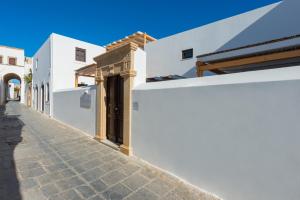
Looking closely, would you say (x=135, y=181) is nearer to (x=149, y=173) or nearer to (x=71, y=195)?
(x=149, y=173)

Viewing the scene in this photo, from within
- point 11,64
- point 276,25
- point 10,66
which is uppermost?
point 11,64

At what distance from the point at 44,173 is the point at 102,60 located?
383cm

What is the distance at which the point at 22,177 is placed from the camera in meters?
3.14

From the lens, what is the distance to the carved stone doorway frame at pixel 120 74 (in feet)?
14.3

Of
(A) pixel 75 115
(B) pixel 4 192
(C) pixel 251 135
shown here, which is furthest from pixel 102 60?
(C) pixel 251 135

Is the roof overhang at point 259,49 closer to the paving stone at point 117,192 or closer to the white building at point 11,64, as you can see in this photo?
the paving stone at point 117,192

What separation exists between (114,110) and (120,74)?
146 cm

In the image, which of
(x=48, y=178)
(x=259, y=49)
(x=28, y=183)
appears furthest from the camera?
(x=259, y=49)

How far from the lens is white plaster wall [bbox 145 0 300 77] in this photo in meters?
5.17

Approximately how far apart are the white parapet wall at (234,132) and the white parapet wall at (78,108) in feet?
11.8

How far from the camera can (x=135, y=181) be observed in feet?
10.3

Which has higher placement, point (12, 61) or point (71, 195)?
point (12, 61)

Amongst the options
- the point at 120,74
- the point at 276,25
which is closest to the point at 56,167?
the point at 120,74

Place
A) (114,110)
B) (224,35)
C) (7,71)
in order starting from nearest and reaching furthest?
(114,110)
(224,35)
(7,71)
